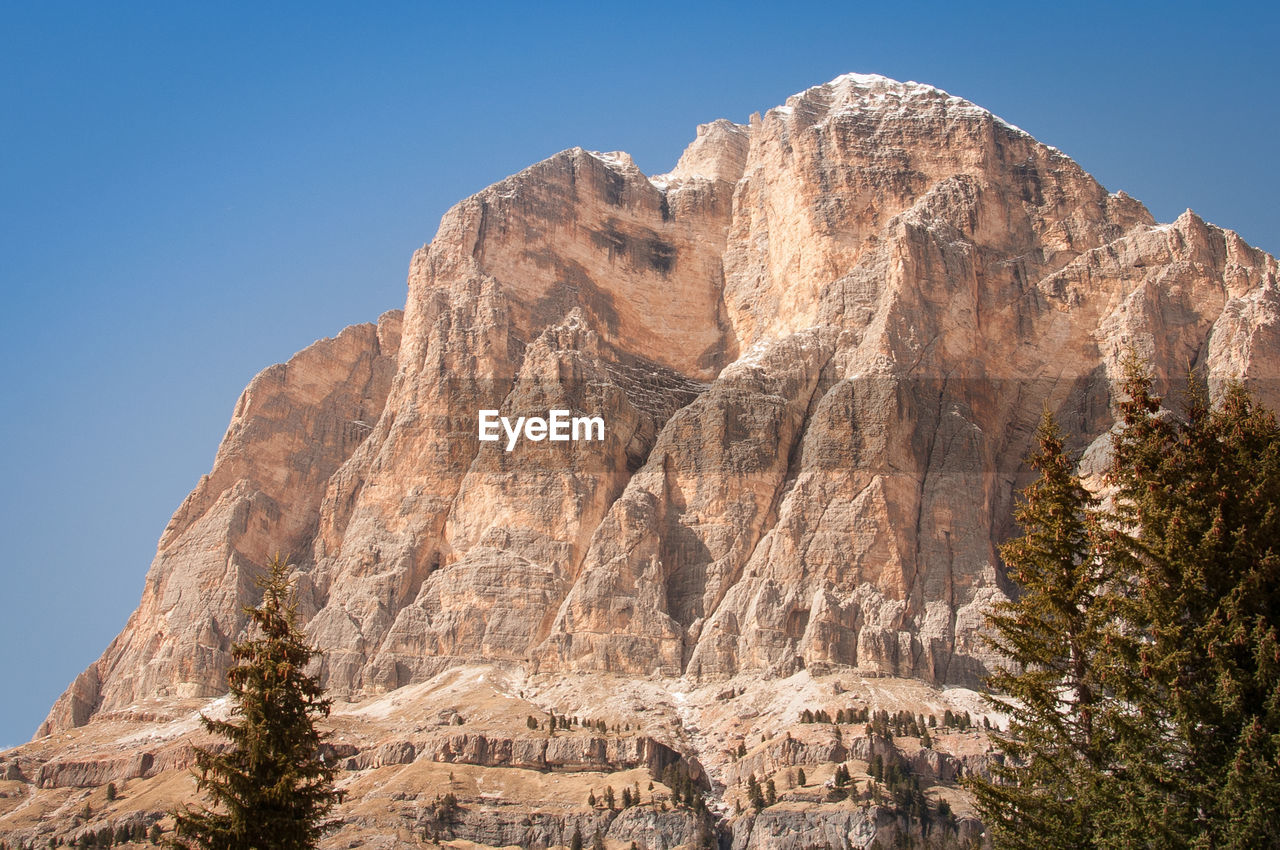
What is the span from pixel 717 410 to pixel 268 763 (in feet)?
371

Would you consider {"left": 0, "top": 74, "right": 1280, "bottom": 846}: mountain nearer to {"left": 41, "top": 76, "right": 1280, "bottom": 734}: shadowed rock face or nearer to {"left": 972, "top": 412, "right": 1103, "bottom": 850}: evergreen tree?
{"left": 41, "top": 76, "right": 1280, "bottom": 734}: shadowed rock face

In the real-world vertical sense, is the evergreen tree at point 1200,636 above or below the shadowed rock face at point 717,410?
below

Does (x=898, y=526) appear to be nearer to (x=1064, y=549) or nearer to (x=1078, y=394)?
(x=1078, y=394)

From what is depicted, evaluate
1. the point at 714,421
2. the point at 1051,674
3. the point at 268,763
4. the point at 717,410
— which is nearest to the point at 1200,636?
the point at 1051,674

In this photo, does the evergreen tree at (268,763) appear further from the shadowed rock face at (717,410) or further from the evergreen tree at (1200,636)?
the shadowed rock face at (717,410)

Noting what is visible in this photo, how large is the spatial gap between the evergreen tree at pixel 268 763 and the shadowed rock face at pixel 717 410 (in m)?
78.7

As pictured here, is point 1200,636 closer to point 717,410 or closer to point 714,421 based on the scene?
point 714,421

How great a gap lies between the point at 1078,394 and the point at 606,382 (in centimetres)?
5214

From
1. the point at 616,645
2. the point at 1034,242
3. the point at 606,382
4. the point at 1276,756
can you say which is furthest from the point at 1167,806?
the point at 1034,242

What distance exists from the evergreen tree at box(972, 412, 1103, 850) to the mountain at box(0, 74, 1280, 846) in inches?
2973

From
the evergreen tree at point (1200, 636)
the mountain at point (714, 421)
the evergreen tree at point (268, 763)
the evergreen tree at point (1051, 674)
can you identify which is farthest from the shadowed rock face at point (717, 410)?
the evergreen tree at point (1200, 636)

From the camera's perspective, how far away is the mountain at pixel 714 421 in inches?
5123

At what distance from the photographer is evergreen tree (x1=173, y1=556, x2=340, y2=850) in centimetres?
3509

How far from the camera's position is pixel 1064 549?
1329 inches
